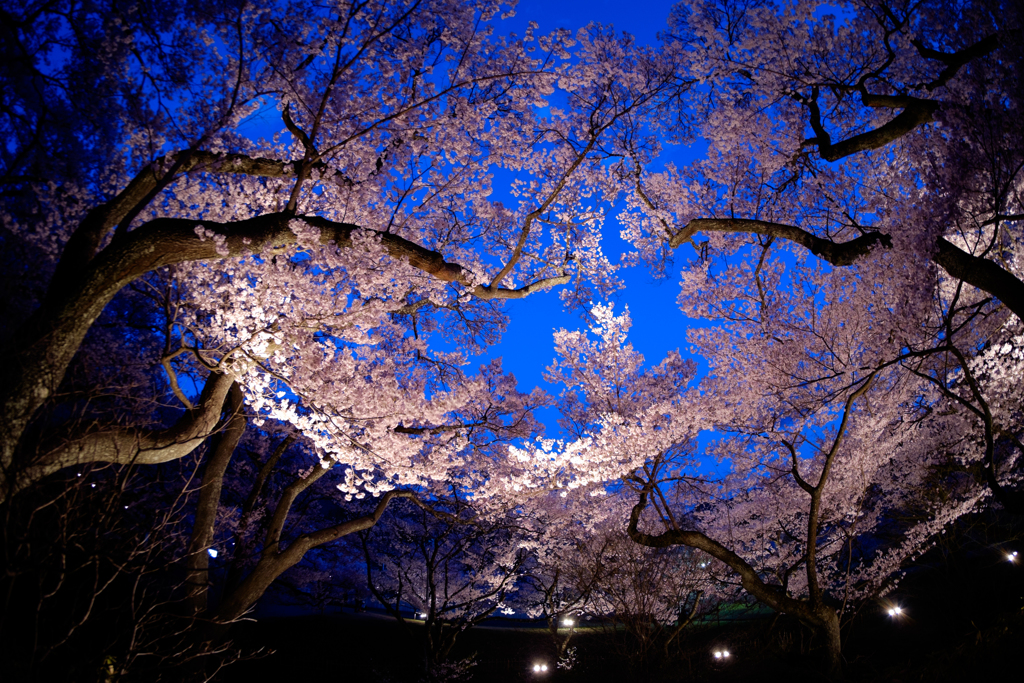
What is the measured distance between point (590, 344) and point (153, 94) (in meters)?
9.54

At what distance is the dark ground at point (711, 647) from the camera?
35.2ft

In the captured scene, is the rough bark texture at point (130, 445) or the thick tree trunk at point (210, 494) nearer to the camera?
the rough bark texture at point (130, 445)

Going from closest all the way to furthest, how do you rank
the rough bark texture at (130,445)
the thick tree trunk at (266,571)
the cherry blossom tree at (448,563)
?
1. the rough bark texture at (130,445)
2. the thick tree trunk at (266,571)
3. the cherry blossom tree at (448,563)

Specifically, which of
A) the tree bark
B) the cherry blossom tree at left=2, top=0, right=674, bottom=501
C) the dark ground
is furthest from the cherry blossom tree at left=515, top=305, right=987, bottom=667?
the tree bark

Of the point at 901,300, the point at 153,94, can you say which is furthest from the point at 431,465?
the point at 901,300

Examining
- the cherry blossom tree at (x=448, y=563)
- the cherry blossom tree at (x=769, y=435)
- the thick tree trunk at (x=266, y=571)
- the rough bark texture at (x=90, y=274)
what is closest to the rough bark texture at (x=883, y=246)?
the cherry blossom tree at (x=769, y=435)

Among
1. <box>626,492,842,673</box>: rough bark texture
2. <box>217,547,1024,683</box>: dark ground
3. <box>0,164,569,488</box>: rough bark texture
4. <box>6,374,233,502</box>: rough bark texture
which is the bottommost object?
<box>217,547,1024,683</box>: dark ground

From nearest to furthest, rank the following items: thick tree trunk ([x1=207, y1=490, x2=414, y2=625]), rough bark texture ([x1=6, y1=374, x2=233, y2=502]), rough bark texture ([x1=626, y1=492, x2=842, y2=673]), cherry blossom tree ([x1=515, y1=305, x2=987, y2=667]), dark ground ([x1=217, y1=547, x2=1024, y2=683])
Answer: rough bark texture ([x1=6, y1=374, x2=233, y2=502])
thick tree trunk ([x1=207, y1=490, x2=414, y2=625])
rough bark texture ([x1=626, y1=492, x2=842, y2=673])
cherry blossom tree ([x1=515, y1=305, x2=987, y2=667])
dark ground ([x1=217, y1=547, x2=1024, y2=683])

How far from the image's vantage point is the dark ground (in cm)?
1072

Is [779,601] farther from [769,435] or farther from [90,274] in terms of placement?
[90,274]

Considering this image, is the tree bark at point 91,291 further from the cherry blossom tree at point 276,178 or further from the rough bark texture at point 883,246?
the rough bark texture at point 883,246

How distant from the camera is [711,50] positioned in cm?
722

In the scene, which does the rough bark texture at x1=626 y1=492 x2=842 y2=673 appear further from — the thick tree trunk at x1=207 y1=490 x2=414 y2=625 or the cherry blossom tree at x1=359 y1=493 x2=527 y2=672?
the thick tree trunk at x1=207 y1=490 x2=414 y2=625

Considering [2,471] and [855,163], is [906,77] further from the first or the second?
[2,471]
